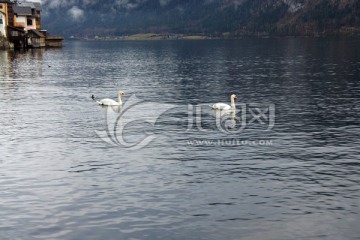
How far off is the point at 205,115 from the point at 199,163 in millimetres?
19617

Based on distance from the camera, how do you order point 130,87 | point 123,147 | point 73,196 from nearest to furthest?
point 73,196 → point 123,147 → point 130,87

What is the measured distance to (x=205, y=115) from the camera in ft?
188

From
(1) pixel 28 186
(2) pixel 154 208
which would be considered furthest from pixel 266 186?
(1) pixel 28 186

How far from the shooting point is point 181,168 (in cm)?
3681

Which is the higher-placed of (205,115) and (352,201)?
(205,115)

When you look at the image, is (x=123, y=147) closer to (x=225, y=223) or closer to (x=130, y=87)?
(x=225, y=223)

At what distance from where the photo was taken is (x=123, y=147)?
43.4 meters

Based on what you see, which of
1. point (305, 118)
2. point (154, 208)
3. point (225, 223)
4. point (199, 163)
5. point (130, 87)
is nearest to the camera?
point (225, 223)

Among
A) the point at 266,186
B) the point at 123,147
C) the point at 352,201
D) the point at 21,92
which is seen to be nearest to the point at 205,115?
the point at 123,147

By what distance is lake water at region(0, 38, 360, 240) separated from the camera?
2714cm

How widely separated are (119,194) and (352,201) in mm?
13143

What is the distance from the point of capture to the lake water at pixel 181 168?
27.1m

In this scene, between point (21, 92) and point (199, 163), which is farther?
point (21, 92)

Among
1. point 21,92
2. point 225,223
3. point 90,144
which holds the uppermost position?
point 21,92
